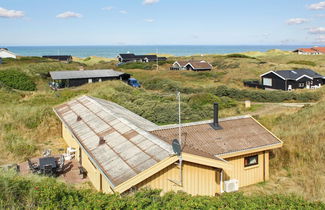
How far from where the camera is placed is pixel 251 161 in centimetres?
1446

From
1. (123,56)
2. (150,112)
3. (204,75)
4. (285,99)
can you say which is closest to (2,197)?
(150,112)

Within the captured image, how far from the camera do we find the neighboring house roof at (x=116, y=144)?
10578mm

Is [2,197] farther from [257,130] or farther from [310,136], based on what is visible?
[310,136]

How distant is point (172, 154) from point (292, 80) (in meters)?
49.5

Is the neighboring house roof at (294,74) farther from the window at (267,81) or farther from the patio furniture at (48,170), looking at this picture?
the patio furniture at (48,170)

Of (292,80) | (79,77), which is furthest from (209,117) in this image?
(292,80)

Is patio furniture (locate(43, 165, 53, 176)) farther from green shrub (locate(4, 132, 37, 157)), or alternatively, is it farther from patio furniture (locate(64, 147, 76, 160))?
green shrub (locate(4, 132, 37, 157))

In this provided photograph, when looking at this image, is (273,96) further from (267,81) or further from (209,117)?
(209,117)

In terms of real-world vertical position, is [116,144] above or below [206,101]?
above

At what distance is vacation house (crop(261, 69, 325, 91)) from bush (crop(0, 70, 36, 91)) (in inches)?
1662

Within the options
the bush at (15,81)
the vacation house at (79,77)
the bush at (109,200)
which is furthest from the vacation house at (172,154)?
the vacation house at (79,77)

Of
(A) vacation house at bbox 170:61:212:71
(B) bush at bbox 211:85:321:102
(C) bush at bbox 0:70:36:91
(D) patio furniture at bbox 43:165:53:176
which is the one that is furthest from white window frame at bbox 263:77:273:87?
(D) patio furniture at bbox 43:165:53:176

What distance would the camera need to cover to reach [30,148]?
1950 cm

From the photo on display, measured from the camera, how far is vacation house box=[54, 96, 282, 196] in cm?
1063
